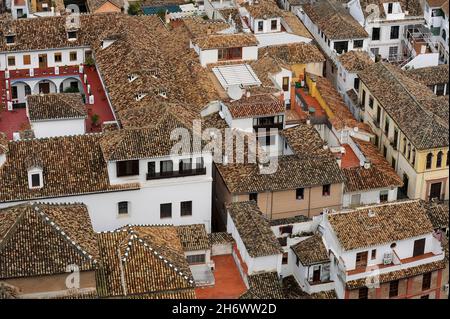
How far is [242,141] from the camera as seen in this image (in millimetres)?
41281

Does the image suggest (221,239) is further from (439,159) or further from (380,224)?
(439,159)

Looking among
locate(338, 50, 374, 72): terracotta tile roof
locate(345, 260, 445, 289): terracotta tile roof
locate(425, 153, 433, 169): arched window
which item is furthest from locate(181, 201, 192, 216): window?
locate(338, 50, 374, 72): terracotta tile roof

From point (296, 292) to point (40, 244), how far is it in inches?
435

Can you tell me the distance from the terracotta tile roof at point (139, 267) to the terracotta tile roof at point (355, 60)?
2245 cm

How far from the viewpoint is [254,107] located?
42.8 metres

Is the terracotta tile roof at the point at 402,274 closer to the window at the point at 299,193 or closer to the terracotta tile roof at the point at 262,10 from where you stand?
the window at the point at 299,193

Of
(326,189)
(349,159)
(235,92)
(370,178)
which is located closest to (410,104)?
(349,159)

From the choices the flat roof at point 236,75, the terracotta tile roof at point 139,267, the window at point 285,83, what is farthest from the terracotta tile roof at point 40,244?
the window at point 285,83

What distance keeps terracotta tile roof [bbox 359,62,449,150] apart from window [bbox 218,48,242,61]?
7.31m

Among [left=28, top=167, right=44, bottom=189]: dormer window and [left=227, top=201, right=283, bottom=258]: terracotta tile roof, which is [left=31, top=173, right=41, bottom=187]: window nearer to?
[left=28, top=167, right=44, bottom=189]: dormer window

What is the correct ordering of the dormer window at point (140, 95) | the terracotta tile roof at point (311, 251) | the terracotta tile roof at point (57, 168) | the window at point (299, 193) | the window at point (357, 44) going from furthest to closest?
the window at point (357, 44) → the dormer window at point (140, 95) → the window at point (299, 193) → the terracotta tile roof at point (57, 168) → the terracotta tile roof at point (311, 251)

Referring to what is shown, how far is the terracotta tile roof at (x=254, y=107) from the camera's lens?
140ft

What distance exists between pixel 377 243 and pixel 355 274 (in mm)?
1588
